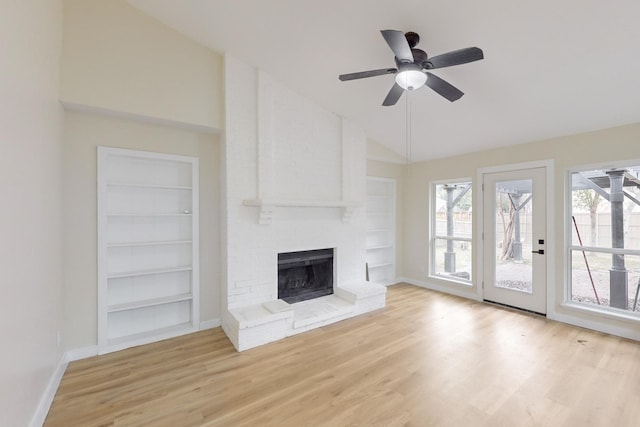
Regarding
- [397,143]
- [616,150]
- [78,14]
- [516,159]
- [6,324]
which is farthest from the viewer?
[397,143]

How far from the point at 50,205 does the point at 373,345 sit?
3271mm

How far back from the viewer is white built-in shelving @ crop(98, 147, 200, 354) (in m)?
2.91

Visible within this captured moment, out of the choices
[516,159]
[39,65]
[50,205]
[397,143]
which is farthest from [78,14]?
[516,159]

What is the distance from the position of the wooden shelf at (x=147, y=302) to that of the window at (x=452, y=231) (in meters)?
4.28

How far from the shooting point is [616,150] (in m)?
3.22

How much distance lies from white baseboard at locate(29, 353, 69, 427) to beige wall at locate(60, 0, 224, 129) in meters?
2.42

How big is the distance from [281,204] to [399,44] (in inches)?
84.0

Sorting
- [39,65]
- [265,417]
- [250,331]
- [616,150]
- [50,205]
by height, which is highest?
[39,65]

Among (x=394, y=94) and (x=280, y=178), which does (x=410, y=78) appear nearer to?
(x=394, y=94)

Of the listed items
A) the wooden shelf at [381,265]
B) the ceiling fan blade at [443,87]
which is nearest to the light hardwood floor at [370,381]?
the wooden shelf at [381,265]

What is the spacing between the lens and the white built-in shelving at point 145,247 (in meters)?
2.91

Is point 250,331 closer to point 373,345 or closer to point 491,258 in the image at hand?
point 373,345

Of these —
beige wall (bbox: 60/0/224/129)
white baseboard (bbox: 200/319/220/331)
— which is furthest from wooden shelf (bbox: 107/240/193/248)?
beige wall (bbox: 60/0/224/129)

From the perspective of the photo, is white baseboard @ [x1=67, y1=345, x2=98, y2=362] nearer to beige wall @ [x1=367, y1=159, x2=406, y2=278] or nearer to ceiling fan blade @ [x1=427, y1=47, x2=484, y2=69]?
ceiling fan blade @ [x1=427, y1=47, x2=484, y2=69]
